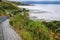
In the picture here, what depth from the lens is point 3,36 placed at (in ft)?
44.3

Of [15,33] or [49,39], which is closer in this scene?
[49,39]

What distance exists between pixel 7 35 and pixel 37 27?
1.54 meters

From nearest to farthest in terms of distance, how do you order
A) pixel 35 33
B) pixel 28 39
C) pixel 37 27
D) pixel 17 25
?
pixel 28 39
pixel 35 33
pixel 37 27
pixel 17 25

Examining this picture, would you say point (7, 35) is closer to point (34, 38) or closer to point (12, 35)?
point (12, 35)

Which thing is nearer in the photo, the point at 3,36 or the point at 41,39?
the point at 41,39

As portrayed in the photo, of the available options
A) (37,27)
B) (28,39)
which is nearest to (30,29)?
(37,27)

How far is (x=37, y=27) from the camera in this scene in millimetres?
14336

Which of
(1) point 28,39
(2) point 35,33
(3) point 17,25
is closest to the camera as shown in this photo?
(1) point 28,39

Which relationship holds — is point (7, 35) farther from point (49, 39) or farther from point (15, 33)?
point (49, 39)

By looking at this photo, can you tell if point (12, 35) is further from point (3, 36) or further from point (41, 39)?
point (41, 39)

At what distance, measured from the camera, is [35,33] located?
1326cm

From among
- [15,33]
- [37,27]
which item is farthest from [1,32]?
[37,27]

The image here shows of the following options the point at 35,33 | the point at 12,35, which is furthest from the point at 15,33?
the point at 35,33

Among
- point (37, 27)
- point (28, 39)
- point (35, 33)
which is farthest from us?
point (37, 27)
